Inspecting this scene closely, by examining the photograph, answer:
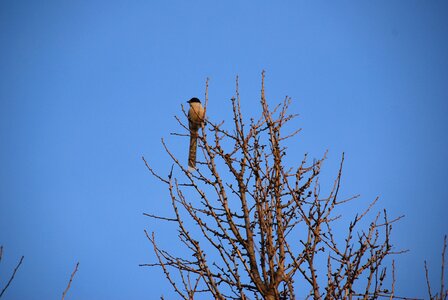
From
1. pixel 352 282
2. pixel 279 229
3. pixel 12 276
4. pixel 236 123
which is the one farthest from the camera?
pixel 236 123

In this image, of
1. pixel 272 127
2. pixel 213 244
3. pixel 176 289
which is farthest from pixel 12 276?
pixel 272 127

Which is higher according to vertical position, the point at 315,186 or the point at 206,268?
the point at 315,186

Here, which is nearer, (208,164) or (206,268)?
(206,268)

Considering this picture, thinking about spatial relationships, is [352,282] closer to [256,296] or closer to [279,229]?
[279,229]

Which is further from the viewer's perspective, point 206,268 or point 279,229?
point 206,268

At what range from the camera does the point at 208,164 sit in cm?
444

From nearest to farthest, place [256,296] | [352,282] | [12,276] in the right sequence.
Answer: [12,276] → [352,282] → [256,296]

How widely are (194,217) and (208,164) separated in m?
0.62

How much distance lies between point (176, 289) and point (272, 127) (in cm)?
179

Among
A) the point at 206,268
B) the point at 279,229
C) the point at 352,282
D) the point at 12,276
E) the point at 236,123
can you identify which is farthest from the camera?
the point at 236,123

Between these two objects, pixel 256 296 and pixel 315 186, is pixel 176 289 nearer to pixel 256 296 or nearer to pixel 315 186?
pixel 256 296

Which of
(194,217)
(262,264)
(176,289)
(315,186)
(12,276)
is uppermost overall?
(315,186)

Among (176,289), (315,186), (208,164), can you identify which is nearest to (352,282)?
(315,186)

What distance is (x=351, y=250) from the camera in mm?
3764
